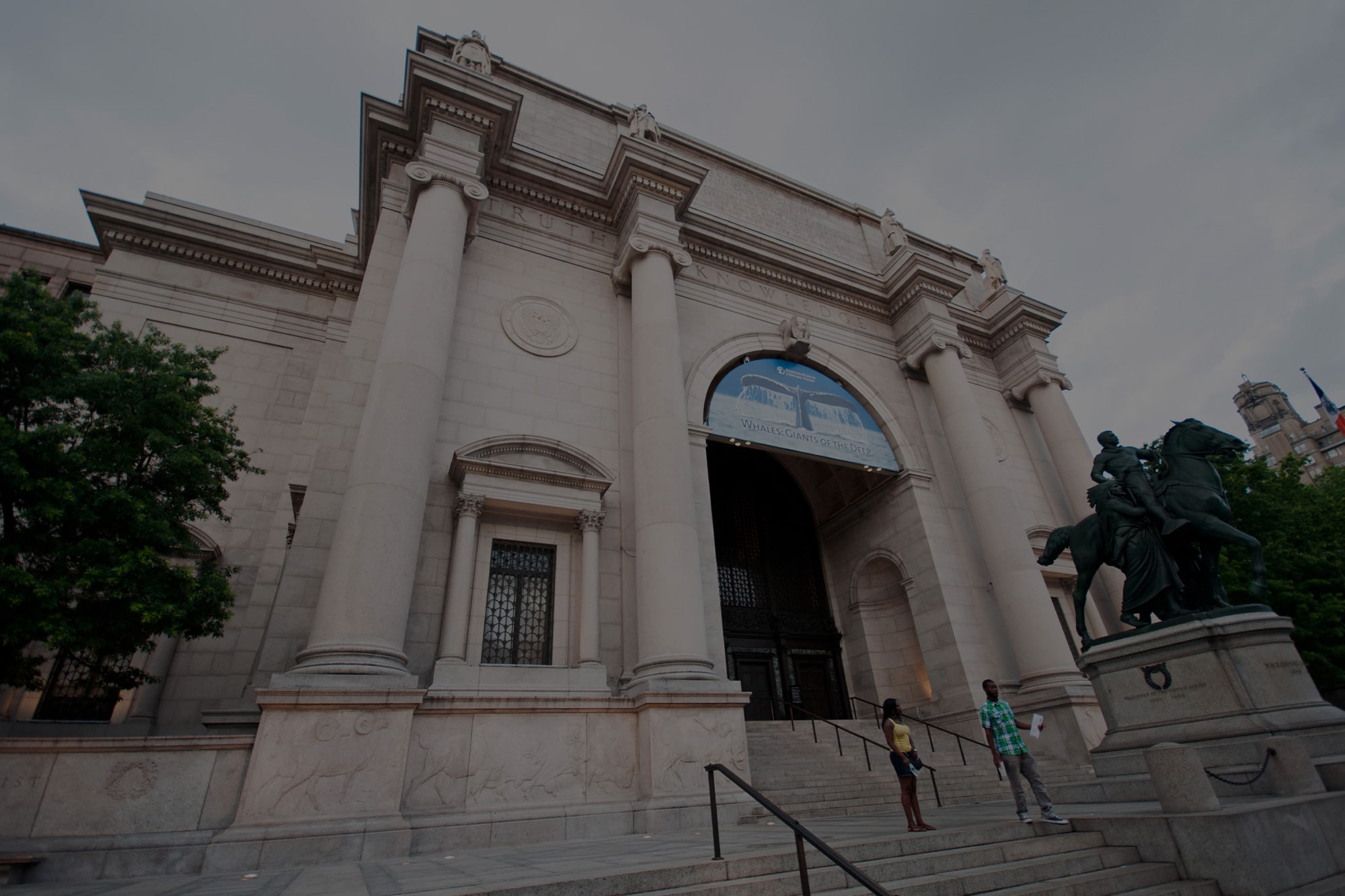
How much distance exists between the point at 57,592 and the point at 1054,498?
21.7 metres

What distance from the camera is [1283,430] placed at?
81625mm

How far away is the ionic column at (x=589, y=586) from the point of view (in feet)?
33.2

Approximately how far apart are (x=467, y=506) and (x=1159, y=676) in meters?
9.39

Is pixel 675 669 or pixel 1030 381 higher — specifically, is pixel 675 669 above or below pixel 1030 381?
below

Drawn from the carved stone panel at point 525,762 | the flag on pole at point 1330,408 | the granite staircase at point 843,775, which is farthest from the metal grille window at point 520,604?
the flag on pole at point 1330,408

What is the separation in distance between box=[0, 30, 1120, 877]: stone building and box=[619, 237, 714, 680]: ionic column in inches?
2.5

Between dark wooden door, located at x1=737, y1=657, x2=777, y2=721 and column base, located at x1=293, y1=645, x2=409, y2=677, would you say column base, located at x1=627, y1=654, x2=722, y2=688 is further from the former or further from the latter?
dark wooden door, located at x1=737, y1=657, x2=777, y2=721

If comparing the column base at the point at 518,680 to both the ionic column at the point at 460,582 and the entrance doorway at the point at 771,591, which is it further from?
the entrance doorway at the point at 771,591

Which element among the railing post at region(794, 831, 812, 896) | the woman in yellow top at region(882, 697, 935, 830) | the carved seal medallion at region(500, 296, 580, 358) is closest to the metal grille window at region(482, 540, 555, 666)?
the carved seal medallion at region(500, 296, 580, 358)

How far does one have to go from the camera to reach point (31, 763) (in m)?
6.25

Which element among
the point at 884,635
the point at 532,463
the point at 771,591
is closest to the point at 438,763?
the point at 532,463

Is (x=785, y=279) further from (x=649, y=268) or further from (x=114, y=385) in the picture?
(x=114, y=385)

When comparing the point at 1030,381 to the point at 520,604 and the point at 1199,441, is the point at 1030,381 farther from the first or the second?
the point at 520,604

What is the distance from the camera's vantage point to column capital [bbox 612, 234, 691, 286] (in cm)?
1389
